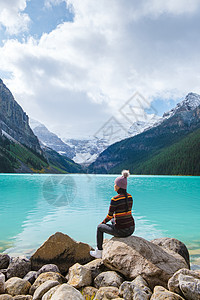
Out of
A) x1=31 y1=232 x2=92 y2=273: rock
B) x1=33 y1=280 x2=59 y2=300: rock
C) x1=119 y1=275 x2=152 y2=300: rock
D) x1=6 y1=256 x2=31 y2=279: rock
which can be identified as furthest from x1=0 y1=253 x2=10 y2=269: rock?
x1=119 y1=275 x2=152 y2=300: rock

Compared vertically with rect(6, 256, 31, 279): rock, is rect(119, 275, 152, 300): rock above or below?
above

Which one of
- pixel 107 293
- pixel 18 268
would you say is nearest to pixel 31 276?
pixel 18 268

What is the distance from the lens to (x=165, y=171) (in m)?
189

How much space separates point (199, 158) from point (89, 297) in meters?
176

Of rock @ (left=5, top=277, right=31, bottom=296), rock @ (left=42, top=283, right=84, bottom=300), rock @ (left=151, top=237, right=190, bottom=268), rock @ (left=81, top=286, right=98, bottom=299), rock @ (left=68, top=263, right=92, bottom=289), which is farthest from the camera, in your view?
rock @ (left=151, top=237, right=190, bottom=268)

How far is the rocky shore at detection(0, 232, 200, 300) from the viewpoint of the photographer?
18.0 feet

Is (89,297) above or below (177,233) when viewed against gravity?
above

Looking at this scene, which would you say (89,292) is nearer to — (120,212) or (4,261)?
(120,212)

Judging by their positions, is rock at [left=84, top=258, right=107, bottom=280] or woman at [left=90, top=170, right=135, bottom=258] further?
woman at [left=90, top=170, right=135, bottom=258]

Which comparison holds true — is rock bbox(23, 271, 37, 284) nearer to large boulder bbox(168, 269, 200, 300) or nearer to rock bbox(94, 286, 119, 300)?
rock bbox(94, 286, 119, 300)

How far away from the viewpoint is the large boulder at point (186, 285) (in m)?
5.30

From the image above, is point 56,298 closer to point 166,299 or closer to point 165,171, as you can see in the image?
point 166,299

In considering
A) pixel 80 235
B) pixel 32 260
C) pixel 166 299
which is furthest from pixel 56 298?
pixel 80 235

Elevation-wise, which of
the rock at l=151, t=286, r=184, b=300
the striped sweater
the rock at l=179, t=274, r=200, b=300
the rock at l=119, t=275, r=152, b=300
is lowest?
the rock at l=119, t=275, r=152, b=300
